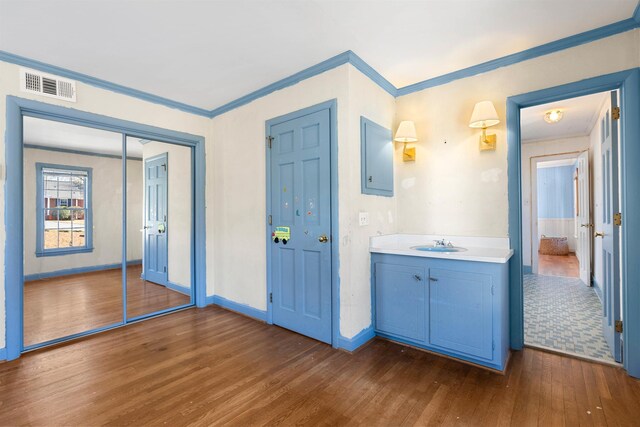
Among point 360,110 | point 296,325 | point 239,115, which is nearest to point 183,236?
point 239,115

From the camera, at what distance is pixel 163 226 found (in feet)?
15.3

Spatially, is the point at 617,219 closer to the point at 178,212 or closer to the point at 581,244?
the point at 581,244

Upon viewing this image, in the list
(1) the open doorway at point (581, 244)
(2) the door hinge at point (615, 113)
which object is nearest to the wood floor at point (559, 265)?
(1) the open doorway at point (581, 244)

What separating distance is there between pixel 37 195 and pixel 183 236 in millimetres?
2089

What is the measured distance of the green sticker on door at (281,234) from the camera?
3094 mm

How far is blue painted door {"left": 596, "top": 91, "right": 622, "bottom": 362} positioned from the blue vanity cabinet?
2.43 feet

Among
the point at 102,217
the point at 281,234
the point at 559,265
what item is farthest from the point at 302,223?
the point at 559,265

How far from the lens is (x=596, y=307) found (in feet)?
11.9

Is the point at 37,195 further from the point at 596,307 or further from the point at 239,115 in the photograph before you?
the point at 596,307

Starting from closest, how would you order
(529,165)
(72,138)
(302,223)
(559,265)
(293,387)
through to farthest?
1. (293,387)
2. (302,223)
3. (72,138)
4. (529,165)
5. (559,265)

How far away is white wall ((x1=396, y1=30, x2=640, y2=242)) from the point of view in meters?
2.43

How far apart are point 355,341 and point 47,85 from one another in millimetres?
3556

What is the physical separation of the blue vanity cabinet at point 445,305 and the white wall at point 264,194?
7.5 inches

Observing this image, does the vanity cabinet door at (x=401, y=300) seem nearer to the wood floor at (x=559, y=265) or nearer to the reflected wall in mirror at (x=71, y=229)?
the reflected wall in mirror at (x=71, y=229)
